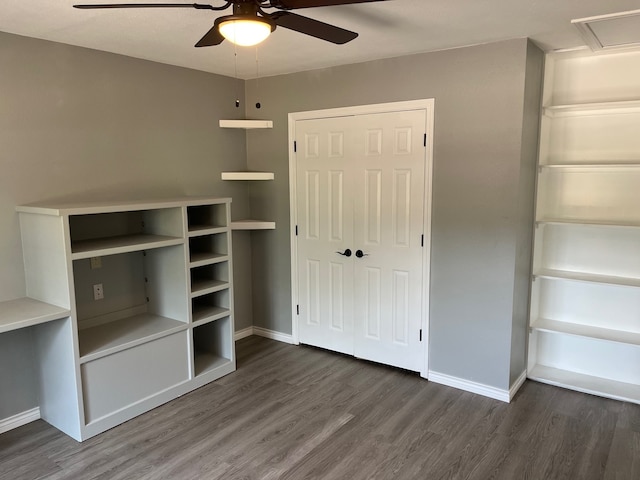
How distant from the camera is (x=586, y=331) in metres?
3.42

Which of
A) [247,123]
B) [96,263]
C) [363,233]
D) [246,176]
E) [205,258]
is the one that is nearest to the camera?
[96,263]

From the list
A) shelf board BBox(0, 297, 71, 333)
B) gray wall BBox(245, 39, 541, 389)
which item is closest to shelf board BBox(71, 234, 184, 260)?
shelf board BBox(0, 297, 71, 333)

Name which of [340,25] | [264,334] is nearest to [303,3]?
[340,25]

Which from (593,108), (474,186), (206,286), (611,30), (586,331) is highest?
(611,30)

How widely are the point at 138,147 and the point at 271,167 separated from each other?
1.18m

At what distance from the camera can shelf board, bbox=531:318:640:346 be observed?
326cm

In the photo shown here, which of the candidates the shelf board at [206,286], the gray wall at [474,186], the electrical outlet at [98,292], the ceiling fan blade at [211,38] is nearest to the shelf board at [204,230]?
the shelf board at [206,286]

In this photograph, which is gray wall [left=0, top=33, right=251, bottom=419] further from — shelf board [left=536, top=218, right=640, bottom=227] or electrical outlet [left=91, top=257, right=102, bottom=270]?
shelf board [left=536, top=218, right=640, bottom=227]

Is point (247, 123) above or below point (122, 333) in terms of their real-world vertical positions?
above

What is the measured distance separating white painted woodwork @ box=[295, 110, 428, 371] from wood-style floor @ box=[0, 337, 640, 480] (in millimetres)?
458

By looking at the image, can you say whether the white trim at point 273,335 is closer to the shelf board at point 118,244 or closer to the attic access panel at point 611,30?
the shelf board at point 118,244

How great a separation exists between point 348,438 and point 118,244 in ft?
6.13

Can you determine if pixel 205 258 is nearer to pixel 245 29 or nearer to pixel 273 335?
pixel 273 335

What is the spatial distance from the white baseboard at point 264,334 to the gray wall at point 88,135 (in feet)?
4.59
